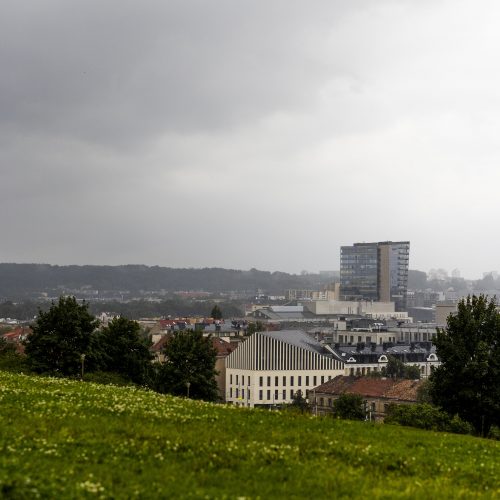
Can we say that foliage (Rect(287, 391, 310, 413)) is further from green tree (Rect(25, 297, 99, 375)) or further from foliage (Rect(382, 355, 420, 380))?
green tree (Rect(25, 297, 99, 375))

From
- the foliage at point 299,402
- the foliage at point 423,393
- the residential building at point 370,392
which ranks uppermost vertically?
the foliage at point 423,393

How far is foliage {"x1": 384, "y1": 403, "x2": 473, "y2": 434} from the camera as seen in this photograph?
48406mm

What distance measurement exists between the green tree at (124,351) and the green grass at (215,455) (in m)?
49.1

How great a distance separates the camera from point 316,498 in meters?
19.4

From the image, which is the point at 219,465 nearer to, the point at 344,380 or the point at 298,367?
the point at 344,380

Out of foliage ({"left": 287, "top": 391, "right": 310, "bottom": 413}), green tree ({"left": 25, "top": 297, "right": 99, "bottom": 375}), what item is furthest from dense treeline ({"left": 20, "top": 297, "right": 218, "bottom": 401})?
foliage ({"left": 287, "top": 391, "right": 310, "bottom": 413})

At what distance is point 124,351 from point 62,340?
350 inches

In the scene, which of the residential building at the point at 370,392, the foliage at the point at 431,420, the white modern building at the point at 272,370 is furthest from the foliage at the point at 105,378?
the white modern building at the point at 272,370

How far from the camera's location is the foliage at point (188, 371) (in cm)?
7769

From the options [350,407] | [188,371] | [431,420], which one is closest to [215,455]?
[431,420]

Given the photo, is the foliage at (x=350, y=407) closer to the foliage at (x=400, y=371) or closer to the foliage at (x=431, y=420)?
the foliage at (x=431, y=420)

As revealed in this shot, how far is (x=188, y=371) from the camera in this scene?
78500 millimetres

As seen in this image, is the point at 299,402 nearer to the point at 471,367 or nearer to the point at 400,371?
the point at 400,371

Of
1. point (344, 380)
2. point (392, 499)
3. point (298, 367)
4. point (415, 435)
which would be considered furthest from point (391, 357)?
point (392, 499)
